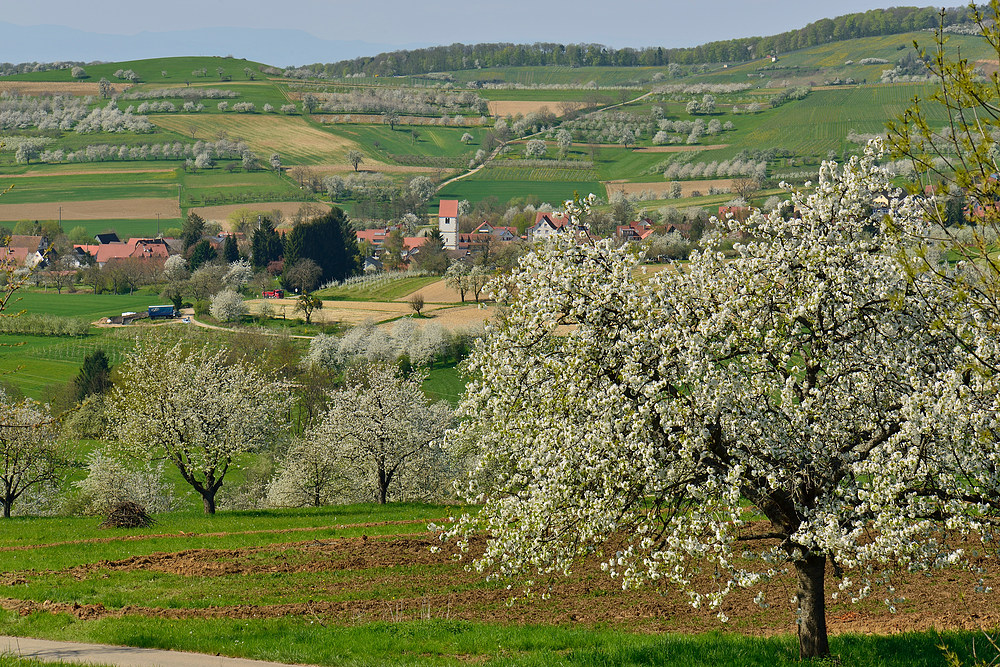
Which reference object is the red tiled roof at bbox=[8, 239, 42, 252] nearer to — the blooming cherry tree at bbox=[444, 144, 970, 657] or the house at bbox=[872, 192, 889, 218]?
the blooming cherry tree at bbox=[444, 144, 970, 657]

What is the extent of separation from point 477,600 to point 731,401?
1347 centimetres

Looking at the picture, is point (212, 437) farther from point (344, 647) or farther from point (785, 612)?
point (785, 612)

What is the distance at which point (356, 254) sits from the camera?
18138 cm

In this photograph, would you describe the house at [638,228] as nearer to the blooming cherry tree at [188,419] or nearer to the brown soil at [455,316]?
the brown soil at [455,316]

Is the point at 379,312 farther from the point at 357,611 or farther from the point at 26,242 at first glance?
the point at 357,611

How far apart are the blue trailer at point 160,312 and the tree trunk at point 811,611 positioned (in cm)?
13601

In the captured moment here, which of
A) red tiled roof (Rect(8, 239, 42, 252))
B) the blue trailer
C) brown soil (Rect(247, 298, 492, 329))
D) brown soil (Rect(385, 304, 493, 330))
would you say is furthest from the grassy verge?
red tiled roof (Rect(8, 239, 42, 252))

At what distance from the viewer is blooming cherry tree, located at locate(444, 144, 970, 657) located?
1446 centimetres

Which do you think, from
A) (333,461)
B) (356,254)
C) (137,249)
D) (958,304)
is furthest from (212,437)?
(137,249)

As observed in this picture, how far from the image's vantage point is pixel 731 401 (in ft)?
48.7

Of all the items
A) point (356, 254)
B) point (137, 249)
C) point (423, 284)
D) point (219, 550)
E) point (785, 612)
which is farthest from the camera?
point (137, 249)

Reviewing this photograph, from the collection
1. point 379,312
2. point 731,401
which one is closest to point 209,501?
point 731,401

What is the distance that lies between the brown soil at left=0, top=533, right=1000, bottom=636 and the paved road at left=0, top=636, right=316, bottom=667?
3091 millimetres

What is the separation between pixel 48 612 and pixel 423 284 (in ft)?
423
